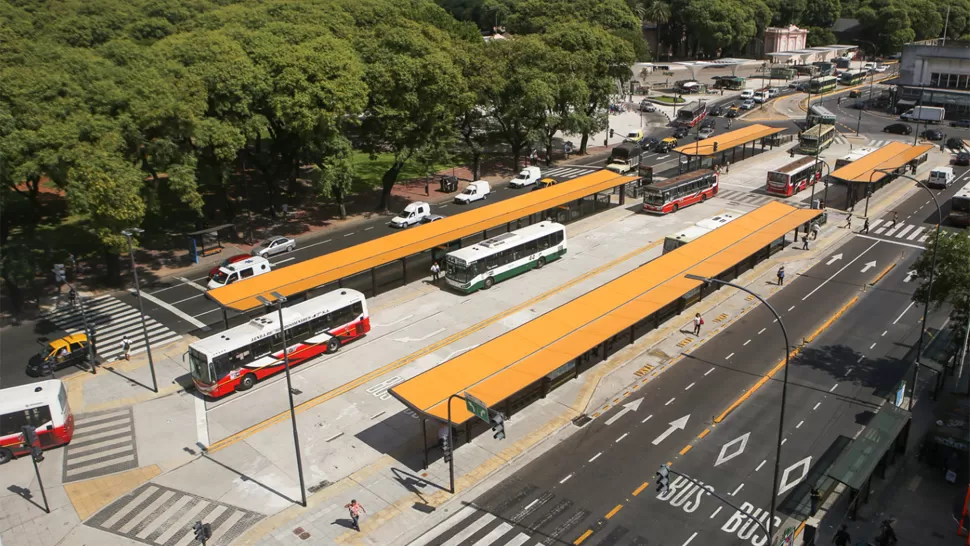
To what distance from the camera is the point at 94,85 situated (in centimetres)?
4603

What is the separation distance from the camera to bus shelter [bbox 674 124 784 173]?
76812mm

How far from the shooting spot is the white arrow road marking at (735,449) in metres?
31.1

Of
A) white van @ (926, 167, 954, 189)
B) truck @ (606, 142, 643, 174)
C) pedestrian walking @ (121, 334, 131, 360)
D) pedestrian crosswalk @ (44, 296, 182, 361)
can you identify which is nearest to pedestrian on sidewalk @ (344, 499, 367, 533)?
pedestrian walking @ (121, 334, 131, 360)

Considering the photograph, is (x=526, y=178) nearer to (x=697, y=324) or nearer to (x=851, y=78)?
(x=697, y=324)

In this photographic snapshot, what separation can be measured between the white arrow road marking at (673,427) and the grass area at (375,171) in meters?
44.1

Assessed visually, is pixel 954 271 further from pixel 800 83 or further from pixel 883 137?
pixel 800 83

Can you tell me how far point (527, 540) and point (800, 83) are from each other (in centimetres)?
13944

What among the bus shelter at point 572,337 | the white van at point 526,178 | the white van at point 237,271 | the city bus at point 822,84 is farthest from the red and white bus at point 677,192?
the city bus at point 822,84

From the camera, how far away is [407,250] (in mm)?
47750

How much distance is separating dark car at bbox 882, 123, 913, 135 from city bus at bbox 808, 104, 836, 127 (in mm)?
7754

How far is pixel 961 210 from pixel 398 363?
163 feet

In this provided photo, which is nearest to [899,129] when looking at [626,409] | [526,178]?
[526,178]

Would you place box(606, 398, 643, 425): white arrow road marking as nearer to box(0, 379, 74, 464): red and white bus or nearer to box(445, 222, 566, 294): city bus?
box(445, 222, 566, 294): city bus

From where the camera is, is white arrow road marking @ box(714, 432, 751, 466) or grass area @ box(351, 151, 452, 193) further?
grass area @ box(351, 151, 452, 193)
